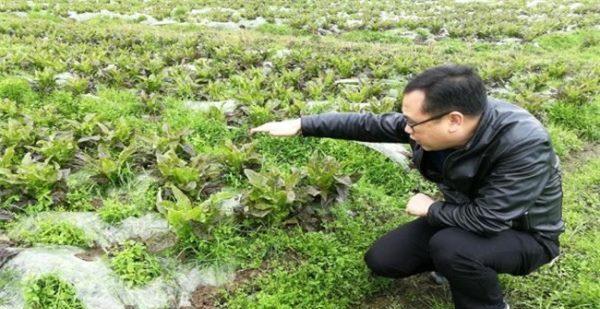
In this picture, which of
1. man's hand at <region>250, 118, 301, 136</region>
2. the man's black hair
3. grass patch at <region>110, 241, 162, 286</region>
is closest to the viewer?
the man's black hair

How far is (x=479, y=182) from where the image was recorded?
381 cm

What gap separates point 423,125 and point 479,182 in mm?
669

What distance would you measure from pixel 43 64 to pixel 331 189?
6878mm

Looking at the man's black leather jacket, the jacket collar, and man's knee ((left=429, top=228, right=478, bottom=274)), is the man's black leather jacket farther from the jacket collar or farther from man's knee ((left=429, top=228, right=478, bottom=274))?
man's knee ((left=429, top=228, right=478, bottom=274))

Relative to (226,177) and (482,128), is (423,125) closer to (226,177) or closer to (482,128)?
(482,128)

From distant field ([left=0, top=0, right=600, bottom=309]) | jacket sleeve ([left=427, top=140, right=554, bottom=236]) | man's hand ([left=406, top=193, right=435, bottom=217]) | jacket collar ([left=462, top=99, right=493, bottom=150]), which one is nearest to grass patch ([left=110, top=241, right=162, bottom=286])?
distant field ([left=0, top=0, right=600, bottom=309])

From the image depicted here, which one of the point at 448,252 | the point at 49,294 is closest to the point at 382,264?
the point at 448,252

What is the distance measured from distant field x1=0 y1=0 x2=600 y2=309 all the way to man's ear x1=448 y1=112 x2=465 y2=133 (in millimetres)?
1730

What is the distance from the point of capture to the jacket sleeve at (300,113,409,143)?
446 centimetres

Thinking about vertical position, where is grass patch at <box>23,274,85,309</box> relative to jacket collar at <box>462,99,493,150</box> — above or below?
below

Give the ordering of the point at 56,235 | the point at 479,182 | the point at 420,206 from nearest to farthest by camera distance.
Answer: the point at 479,182
the point at 420,206
the point at 56,235

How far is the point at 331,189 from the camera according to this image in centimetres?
522

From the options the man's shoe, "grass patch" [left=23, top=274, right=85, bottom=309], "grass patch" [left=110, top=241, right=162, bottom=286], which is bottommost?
the man's shoe

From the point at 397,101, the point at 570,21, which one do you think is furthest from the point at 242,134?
the point at 570,21
